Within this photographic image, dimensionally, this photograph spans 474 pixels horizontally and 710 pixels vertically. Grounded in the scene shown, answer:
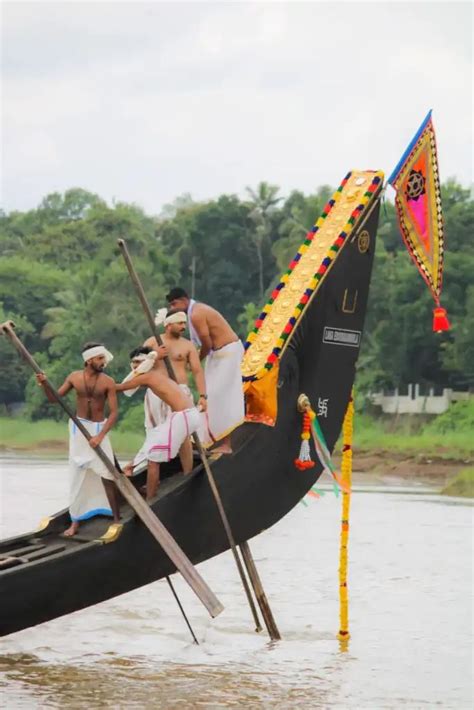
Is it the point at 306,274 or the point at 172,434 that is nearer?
the point at 172,434

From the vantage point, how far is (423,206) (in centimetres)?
855

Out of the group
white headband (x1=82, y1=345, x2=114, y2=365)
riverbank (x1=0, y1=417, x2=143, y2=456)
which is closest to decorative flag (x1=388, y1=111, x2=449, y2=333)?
white headband (x1=82, y1=345, x2=114, y2=365)

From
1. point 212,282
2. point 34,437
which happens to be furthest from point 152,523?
point 212,282

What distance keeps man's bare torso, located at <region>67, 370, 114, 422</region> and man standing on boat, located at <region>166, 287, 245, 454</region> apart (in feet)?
2.03

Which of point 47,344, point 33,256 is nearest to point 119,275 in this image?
point 47,344

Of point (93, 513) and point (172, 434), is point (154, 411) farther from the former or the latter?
point (93, 513)

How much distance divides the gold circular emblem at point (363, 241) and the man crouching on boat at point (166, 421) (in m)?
1.45

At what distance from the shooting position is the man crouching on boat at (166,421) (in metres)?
7.49

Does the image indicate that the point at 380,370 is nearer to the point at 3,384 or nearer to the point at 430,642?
the point at 3,384

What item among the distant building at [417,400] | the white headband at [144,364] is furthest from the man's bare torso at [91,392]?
the distant building at [417,400]

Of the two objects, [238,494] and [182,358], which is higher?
[182,358]

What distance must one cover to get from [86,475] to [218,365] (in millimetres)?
954

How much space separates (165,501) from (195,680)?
1.32 meters

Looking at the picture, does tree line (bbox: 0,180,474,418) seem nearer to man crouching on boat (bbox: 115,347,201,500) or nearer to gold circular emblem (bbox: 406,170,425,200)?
gold circular emblem (bbox: 406,170,425,200)
